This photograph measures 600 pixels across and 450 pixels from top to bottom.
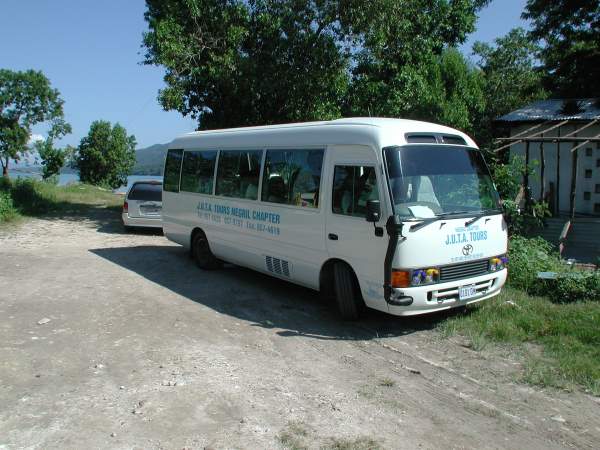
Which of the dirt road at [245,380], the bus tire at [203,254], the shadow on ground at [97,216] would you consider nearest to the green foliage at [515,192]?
the dirt road at [245,380]

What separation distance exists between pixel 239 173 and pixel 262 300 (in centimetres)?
222

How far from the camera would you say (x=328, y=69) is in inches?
631

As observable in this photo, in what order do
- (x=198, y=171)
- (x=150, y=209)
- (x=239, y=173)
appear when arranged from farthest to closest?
(x=150, y=209) < (x=198, y=171) < (x=239, y=173)

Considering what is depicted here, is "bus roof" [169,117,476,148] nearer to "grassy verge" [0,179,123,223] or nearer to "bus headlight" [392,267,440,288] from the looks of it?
"bus headlight" [392,267,440,288]

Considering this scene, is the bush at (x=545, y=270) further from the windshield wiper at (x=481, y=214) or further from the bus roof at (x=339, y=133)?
the bus roof at (x=339, y=133)

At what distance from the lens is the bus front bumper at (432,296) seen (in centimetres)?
628

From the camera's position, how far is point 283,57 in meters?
16.3

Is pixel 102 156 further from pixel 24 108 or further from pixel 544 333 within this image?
pixel 544 333

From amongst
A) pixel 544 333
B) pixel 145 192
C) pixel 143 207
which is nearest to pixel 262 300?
pixel 544 333

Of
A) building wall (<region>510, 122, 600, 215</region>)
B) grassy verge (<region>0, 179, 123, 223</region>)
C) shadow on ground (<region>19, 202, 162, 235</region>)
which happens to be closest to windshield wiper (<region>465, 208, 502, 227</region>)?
building wall (<region>510, 122, 600, 215</region>)

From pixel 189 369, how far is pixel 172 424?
117 cm

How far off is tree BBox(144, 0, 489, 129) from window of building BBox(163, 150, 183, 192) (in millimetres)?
4685

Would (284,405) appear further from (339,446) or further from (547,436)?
(547,436)

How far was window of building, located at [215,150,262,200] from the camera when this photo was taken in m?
8.88
